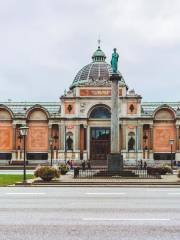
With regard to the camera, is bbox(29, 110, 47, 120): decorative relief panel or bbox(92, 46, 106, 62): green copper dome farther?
bbox(92, 46, 106, 62): green copper dome

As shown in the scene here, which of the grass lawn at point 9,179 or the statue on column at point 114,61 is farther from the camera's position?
the statue on column at point 114,61

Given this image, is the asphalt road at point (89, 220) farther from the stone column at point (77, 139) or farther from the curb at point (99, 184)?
the stone column at point (77, 139)

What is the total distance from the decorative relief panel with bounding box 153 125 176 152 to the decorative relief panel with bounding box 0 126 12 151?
80.2 ft

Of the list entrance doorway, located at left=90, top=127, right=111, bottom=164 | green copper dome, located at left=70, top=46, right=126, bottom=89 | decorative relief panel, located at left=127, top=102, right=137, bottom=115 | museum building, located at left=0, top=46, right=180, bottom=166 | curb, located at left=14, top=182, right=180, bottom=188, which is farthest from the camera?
green copper dome, located at left=70, top=46, right=126, bottom=89

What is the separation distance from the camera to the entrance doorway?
84.6 metres

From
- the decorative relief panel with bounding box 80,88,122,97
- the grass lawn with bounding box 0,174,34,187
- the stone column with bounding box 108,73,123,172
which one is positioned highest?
the decorative relief panel with bounding box 80,88,122,97

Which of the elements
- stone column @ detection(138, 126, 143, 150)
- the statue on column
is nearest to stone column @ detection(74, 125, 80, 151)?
stone column @ detection(138, 126, 143, 150)

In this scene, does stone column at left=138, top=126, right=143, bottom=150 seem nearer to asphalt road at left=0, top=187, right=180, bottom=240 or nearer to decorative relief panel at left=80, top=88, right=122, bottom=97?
decorative relief panel at left=80, top=88, right=122, bottom=97

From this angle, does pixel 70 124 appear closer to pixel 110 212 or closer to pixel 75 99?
pixel 75 99

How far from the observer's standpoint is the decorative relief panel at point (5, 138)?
278 feet

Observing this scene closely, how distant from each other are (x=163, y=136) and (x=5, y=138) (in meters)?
26.7

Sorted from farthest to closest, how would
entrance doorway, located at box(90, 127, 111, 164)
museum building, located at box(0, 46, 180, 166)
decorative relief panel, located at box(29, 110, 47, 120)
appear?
decorative relief panel, located at box(29, 110, 47, 120) → entrance doorway, located at box(90, 127, 111, 164) → museum building, located at box(0, 46, 180, 166)

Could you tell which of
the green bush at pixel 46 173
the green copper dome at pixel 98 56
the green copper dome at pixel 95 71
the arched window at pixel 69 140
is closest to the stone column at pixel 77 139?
the arched window at pixel 69 140

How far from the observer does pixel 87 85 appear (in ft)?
273
